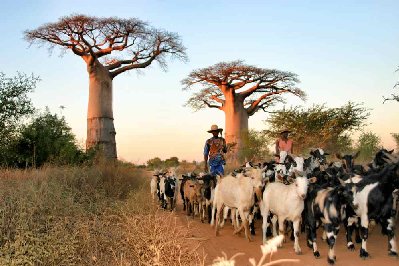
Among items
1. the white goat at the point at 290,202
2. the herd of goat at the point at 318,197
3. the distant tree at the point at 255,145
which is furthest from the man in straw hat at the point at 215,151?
the distant tree at the point at 255,145

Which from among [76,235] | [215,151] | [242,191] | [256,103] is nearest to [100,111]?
[215,151]

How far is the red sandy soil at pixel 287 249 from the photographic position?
21.6 ft

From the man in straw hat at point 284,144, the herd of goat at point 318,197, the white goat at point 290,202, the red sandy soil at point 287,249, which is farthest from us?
the man in straw hat at point 284,144

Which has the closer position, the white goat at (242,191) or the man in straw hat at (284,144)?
the white goat at (242,191)

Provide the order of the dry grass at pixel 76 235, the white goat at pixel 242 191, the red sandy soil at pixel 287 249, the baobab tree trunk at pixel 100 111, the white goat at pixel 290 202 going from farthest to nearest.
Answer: the baobab tree trunk at pixel 100 111 < the white goat at pixel 242 191 < the white goat at pixel 290 202 < the red sandy soil at pixel 287 249 < the dry grass at pixel 76 235

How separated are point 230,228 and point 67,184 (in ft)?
11.6

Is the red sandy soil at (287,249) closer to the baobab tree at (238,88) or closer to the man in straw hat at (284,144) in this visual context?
the man in straw hat at (284,144)

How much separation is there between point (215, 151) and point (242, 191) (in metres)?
2.15

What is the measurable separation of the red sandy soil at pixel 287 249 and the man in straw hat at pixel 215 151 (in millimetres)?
1591

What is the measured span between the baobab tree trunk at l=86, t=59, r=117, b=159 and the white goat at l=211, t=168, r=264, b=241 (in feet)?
38.8

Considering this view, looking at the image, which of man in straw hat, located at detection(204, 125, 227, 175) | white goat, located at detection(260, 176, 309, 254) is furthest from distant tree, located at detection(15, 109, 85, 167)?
white goat, located at detection(260, 176, 309, 254)

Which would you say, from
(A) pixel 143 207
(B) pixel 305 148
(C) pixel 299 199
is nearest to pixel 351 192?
(C) pixel 299 199

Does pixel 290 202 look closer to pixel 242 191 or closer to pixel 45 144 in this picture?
pixel 242 191

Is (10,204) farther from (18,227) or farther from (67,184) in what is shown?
(67,184)
